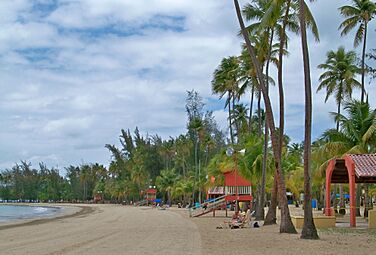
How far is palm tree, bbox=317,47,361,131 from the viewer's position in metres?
41.4

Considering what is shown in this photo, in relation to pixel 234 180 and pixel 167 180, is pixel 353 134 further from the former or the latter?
pixel 167 180

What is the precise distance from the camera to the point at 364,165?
25234mm

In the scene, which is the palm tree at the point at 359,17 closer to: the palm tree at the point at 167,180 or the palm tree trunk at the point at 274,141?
the palm tree trunk at the point at 274,141

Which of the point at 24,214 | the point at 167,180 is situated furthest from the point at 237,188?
the point at 167,180

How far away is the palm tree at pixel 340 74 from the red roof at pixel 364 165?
16.3 meters

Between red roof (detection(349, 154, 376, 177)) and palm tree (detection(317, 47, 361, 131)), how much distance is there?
16331 millimetres

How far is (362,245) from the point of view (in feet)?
57.1

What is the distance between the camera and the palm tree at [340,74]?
41438mm

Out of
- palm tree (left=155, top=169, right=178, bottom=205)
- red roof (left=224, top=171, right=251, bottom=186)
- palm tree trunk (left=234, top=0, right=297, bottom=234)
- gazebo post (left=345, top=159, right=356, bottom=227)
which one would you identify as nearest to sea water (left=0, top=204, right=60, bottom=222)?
palm tree (left=155, top=169, right=178, bottom=205)

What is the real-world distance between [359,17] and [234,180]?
15086 millimetres

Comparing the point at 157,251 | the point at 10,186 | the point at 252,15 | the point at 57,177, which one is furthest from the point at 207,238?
the point at 10,186

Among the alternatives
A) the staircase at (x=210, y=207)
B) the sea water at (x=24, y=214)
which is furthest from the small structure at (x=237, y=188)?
the sea water at (x=24, y=214)

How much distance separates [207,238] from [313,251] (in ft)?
20.6

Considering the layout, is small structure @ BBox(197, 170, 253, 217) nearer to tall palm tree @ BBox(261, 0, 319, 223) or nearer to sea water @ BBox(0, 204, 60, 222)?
tall palm tree @ BBox(261, 0, 319, 223)
